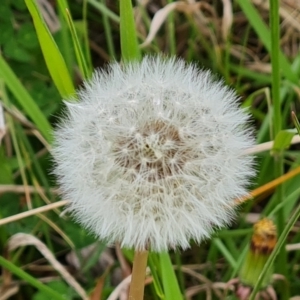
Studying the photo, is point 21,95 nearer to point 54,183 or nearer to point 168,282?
point 54,183

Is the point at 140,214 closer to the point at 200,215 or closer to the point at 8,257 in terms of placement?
the point at 200,215

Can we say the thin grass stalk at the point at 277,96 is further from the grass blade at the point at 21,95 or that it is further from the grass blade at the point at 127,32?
the grass blade at the point at 21,95

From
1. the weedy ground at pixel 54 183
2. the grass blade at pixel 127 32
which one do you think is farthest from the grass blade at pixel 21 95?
the grass blade at pixel 127 32

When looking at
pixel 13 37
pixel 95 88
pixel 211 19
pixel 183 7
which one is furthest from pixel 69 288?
pixel 211 19

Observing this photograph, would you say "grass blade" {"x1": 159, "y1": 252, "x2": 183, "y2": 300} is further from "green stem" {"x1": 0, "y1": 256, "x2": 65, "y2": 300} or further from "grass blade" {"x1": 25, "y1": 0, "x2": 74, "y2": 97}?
"grass blade" {"x1": 25, "y1": 0, "x2": 74, "y2": 97}

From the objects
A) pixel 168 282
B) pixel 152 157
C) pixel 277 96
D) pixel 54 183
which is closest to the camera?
pixel 152 157

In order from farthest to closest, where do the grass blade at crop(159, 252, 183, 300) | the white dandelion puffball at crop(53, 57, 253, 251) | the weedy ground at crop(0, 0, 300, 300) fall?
the weedy ground at crop(0, 0, 300, 300) → the grass blade at crop(159, 252, 183, 300) → the white dandelion puffball at crop(53, 57, 253, 251)

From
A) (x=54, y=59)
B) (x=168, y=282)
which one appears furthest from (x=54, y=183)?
(x=168, y=282)

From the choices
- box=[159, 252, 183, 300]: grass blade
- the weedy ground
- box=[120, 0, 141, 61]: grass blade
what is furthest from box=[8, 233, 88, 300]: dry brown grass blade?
box=[120, 0, 141, 61]: grass blade
